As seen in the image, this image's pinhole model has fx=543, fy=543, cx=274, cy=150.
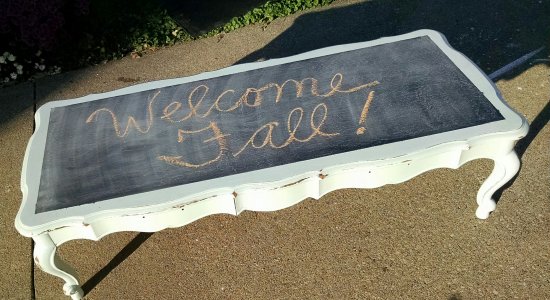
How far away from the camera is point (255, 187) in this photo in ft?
10.0

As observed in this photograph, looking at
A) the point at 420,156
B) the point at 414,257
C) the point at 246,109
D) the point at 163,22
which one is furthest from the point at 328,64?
the point at 163,22

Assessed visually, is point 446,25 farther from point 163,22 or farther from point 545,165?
point 163,22

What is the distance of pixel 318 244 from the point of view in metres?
3.82

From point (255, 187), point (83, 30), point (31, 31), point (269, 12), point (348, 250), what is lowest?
point (348, 250)

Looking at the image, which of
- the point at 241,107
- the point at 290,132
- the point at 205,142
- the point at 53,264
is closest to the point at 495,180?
the point at 290,132

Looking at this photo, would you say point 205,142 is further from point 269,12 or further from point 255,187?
point 269,12

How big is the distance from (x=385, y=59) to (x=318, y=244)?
1402 millimetres

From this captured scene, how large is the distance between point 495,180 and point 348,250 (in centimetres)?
109

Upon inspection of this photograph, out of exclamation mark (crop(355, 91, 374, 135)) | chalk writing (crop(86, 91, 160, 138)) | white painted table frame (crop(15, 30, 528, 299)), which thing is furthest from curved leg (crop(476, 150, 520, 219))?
chalk writing (crop(86, 91, 160, 138))

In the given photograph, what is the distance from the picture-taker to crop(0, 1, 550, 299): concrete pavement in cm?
354

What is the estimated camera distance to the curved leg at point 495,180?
3439 mm

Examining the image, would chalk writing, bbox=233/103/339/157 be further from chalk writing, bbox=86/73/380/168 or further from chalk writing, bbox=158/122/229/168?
chalk writing, bbox=158/122/229/168

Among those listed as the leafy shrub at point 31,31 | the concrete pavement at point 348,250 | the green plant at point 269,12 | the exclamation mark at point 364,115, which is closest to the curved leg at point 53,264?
the concrete pavement at point 348,250

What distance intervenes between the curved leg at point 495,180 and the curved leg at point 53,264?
109 inches
